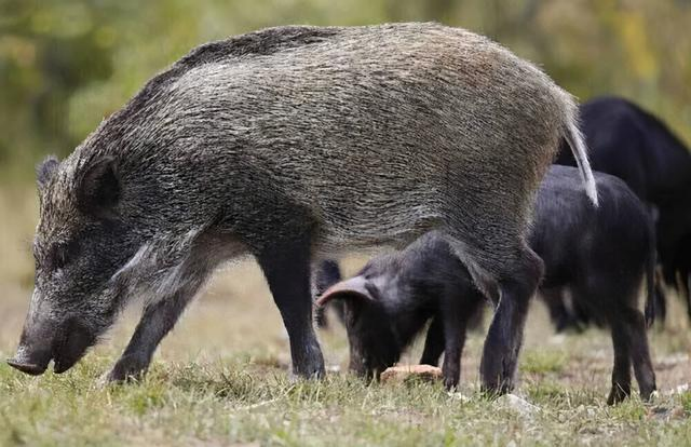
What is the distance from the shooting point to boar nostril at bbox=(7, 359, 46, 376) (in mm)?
6789

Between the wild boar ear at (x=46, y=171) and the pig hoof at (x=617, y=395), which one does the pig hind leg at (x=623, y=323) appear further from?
the wild boar ear at (x=46, y=171)

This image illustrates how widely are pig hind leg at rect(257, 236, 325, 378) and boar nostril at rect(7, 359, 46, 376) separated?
4.02 feet

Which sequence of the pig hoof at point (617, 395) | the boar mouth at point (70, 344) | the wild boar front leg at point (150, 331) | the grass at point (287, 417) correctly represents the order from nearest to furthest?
the grass at point (287, 417) → the boar mouth at point (70, 344) → the wild boar front leg at point (150, 331) → the pig hoof at point (617, 395)

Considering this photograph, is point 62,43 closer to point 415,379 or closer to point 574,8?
point 574,8

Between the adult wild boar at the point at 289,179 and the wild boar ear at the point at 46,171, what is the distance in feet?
0.04

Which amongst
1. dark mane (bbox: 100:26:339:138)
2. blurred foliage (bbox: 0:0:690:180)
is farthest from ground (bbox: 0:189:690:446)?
blurred foliage (bbox: 0:0:690:180)

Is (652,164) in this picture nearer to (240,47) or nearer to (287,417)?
(240,47)

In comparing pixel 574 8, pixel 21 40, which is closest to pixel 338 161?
pixel 574 8

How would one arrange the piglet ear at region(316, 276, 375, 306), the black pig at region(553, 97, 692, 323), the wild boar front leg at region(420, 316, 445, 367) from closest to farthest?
the piglet ear at region(316, 276, 375, 306)
the wild boar front leg at region(420, 316, 445, 367)
the black pig at region(553, 97, 692, 323)

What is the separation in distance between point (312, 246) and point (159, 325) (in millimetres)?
971

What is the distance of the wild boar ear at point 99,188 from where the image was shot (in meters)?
6.92

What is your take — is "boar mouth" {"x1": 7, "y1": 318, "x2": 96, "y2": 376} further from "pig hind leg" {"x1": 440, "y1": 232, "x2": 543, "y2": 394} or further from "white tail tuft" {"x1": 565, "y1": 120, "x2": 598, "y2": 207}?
"white tail tuft" {"x1": 565, "y1": 120, "x2": 598, "y2": 207}

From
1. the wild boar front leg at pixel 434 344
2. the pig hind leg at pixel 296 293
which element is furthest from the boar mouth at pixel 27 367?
the wild boar front leg at pixel 434 344

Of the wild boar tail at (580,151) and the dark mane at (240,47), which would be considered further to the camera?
the wild boar tail at (580,151)
